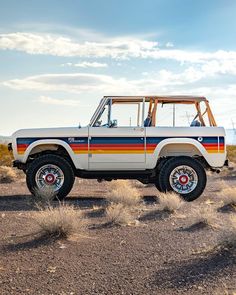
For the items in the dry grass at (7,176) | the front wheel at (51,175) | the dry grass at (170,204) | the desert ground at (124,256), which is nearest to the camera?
the desert ground at (124,256)

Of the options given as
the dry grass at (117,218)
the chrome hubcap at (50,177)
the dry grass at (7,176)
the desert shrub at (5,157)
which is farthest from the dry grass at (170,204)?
the desert shrub at (5,157)

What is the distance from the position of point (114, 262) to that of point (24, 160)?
248 inches

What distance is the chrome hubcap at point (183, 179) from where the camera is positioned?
12.8 metres

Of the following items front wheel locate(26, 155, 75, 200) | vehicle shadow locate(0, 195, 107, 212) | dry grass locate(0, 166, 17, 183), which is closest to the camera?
vehicle shadow locate(0, 195, 107, 212)

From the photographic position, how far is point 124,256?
7.13m

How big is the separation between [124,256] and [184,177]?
6.00 metres

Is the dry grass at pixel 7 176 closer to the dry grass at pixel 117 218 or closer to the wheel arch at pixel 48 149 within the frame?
the wheel arch at pixel 48 149

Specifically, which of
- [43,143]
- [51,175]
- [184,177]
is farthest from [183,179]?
[43,143]

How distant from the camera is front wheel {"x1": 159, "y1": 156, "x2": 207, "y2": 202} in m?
12.8

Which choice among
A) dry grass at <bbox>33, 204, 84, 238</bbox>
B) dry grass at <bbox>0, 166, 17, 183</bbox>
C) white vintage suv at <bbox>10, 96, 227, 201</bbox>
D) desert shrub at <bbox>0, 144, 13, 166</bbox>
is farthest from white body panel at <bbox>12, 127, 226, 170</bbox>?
desert shrub at <bbox>0, 144, 13, 166</bbox>

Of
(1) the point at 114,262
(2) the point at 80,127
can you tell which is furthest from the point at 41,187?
(1) the point at 114,262

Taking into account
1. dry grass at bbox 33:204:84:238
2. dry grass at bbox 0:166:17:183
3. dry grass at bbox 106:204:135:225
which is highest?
dry grass at bbox 33:204:84:238

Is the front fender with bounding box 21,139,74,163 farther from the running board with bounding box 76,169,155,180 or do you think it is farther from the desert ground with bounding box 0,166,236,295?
the desert ground with bounding box 0,166,236,295

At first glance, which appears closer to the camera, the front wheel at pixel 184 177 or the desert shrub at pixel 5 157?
the front wheel at pixel 184 177
